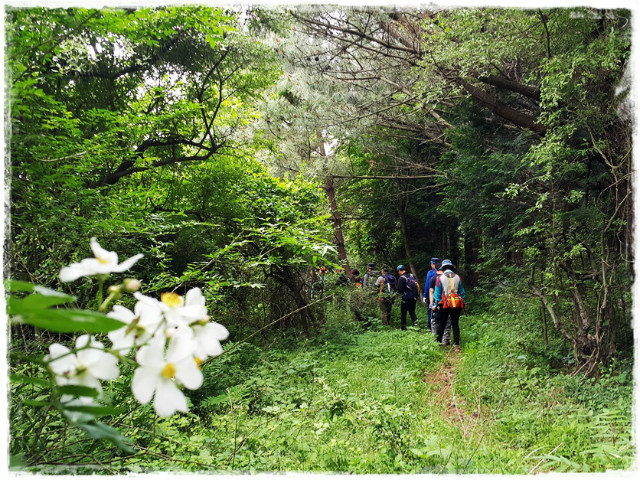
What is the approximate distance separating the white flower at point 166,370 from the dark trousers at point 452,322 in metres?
6.80

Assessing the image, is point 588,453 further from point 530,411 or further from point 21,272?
point 21,272

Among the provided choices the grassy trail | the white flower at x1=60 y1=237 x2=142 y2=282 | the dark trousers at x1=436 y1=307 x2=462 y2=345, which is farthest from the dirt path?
the white flower at x1=60 y1=237 x2=142 y2=282

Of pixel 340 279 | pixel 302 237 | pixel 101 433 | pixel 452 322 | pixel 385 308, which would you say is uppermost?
pixel 302 237

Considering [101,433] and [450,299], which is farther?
[450,299]

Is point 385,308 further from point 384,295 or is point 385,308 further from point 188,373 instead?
point 188,373

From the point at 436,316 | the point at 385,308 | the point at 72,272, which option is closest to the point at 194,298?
the point at 72,272

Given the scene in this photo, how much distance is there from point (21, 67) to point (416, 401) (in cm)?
445

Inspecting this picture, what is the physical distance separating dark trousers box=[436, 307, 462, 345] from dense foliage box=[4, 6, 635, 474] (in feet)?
0.89

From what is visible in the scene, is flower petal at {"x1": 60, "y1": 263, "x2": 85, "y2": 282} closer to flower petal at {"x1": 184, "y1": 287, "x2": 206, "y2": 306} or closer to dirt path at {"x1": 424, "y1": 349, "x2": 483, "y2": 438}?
flower petal at {"x1": 184, "y1": 287, "x2": 206, "y2": 306}

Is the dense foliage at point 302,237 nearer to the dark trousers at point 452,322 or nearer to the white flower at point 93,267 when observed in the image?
the white flower at point 93,267

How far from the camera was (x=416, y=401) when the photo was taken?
438cm

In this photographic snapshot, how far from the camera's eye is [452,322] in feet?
22.8

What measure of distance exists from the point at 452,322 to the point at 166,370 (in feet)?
22.9

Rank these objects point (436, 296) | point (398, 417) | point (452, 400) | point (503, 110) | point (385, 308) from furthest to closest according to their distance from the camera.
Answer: point (385, 308) < point (436, 296) < point (503, 110) < point (452, 400) < point (398, 417)
